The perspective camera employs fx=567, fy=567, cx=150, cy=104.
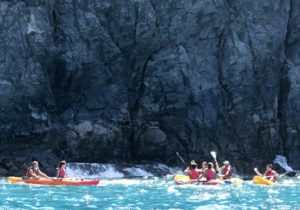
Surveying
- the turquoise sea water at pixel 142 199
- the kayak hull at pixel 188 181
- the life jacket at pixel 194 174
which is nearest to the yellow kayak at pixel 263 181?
the kayak hull at pixel 188 181

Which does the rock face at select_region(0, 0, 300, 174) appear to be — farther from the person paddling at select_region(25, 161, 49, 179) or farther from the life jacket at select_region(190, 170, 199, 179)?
the life jacket at select_region(190, 170, 199, 179)

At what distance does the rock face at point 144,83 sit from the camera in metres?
46.2

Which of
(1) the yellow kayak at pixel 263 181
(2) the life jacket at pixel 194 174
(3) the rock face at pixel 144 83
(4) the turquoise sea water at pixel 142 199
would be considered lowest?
(4) the turquoise sea water at pixel 142 199

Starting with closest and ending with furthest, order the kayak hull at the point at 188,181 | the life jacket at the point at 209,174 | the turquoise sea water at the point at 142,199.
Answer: the turquoise sea water at the point at 142,199 < the kayak hull at the point at 188,181 < the life jacket at the point at 209,174

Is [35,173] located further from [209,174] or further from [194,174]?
A: [209,174]

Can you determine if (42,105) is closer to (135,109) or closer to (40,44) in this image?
(40,44)

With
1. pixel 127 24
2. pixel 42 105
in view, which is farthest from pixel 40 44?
pixel 127 24

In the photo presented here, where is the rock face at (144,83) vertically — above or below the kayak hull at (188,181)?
above

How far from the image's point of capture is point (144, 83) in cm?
5125

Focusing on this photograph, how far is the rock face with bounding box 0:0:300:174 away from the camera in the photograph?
4625 centimetres

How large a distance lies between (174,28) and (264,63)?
9478 millimetres

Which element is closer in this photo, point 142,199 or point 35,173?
point 142,199

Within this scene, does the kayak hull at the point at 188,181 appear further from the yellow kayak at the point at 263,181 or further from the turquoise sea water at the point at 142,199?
the yellow kayak at the point at 263,181

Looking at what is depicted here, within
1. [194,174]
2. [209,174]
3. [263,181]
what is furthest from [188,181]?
[263,181]
